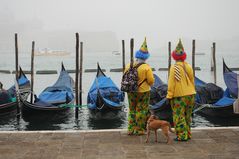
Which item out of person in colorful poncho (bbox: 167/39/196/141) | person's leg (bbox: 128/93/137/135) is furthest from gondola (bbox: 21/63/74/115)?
person in colorful poncho (bbox: 167/39/196/141)

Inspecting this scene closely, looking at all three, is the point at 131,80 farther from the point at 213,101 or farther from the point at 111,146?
the point at 213,101

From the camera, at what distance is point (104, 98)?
1220 centimetres

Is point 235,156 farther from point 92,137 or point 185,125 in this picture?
point 92,137

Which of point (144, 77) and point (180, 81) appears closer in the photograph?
point (180, 81)

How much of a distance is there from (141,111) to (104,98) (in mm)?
6321

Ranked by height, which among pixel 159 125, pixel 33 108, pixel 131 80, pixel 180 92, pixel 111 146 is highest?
pixel 131 80

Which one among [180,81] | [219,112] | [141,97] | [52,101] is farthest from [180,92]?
[52,101]

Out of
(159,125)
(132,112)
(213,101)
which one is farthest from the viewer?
(213,101)

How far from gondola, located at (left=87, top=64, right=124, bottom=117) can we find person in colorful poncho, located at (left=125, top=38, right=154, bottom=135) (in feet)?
18.6

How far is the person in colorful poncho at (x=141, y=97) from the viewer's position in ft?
19.0

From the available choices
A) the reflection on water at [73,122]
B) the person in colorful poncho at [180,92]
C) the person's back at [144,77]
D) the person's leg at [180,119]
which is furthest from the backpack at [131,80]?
the reflection on water at [73,122]

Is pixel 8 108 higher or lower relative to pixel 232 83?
lower

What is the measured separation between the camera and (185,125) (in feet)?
18.2

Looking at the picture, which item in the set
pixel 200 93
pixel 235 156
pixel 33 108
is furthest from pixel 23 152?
pixel 200 93
